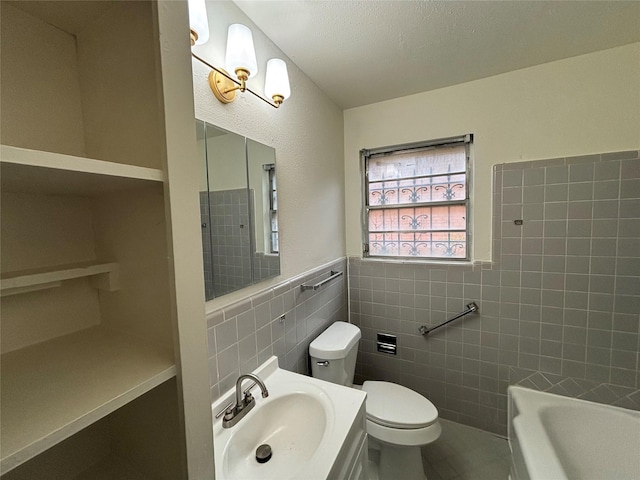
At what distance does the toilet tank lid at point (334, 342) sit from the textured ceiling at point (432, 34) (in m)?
1.58

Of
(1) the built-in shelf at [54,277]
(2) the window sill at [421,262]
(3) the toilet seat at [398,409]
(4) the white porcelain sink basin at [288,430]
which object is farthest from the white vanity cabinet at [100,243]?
(2) the window sill at [421,262]

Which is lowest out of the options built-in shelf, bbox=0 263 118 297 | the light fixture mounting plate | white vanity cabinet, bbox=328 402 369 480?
white vanity cabinet, bbox=328 402 369 480

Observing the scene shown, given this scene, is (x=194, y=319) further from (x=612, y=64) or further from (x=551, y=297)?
(x=612, y=64)

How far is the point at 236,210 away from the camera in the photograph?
112cm

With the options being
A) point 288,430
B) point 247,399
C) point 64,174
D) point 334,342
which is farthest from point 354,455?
point 64,174

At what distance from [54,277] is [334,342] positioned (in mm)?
1310

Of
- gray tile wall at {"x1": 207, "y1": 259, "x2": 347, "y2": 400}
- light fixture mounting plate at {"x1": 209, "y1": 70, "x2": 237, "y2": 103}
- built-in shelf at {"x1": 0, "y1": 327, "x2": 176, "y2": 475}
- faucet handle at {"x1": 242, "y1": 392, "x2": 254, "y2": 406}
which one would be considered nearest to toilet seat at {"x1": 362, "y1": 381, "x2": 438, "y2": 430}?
gray tile wall at {"x1": 207, "y1": 259, "x2": 347, "y2": 400}

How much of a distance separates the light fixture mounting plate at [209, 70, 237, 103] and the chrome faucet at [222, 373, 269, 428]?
1.05m

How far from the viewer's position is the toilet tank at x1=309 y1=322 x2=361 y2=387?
4.75ft

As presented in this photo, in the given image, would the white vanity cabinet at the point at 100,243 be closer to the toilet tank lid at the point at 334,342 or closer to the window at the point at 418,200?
the toilet tank lid at the point at 334,342

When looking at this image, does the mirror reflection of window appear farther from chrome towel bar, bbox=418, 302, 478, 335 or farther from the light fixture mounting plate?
chrome towel bar, bbox=418, 302, 478, 335

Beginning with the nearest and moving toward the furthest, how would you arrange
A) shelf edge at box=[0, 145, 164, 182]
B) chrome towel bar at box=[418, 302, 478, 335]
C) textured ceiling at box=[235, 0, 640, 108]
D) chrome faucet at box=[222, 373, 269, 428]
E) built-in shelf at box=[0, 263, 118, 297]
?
shelf edge at box=[0, 145, 164, 182] < built-in shelf at box=[0, 263, 118, 297] < chrome faucet at box=[222, 373, 269, 428] < textured ceiling at box=[235, 0, 640, 108] < chrome towel bar at box=[418, 302, 478, 335]

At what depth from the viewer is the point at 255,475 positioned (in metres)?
0.90

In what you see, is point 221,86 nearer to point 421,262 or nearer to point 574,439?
point 421,262
